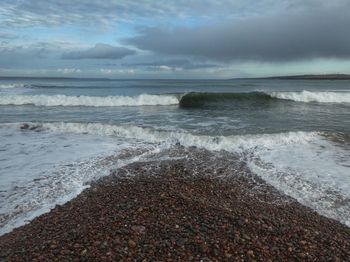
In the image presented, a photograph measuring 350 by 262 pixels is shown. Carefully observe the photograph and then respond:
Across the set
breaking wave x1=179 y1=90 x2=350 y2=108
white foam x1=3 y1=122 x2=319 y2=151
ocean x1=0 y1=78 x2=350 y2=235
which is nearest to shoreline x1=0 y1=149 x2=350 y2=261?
ocean x1=0 y1=78 x2=350 y2=235

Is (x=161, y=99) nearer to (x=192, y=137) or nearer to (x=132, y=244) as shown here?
(x=192, y=137)

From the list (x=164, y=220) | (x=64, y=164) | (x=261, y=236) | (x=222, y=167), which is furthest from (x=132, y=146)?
(x=261, y=236)

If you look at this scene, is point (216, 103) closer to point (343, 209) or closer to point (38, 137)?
point (38, 137)

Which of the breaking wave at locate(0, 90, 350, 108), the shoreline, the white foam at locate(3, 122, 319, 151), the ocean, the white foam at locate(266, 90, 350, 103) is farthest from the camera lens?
the white foam at locate(266, 90, 350, 103)

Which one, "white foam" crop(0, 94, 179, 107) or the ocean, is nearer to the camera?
the ocean

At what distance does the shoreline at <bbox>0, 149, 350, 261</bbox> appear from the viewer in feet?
13.6

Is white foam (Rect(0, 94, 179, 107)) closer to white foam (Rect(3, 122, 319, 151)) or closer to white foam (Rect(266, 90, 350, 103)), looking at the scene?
white foam (Rect(266, 90, 350, 103))

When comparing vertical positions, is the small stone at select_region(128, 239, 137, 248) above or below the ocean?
above

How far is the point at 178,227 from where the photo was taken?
15.4ft

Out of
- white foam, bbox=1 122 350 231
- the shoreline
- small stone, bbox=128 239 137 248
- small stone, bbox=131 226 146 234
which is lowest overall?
white foam, bbox=1 122 350 231

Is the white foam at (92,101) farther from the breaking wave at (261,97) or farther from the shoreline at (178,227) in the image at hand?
the shoreline at (178,227)

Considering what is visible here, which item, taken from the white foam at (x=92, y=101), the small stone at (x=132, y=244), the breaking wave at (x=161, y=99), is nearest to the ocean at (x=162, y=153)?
the small stone at (x=132, y=244)

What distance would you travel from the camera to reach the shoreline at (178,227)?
415 cm

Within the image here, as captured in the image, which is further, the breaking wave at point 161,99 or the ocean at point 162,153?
the breaking wave at point 161,99
